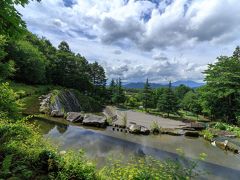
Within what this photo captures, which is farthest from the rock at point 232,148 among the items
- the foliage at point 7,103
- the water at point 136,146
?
the foliage at point 7,103

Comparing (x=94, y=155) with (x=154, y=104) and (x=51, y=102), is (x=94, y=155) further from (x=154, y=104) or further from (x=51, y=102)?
(x=154, y=104)

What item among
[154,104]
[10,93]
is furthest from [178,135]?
[154,104]

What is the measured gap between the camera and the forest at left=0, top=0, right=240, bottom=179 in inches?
273

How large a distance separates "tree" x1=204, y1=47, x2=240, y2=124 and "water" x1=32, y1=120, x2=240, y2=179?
57.7ft

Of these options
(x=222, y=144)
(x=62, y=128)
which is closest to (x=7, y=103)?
(x=62, y=128)

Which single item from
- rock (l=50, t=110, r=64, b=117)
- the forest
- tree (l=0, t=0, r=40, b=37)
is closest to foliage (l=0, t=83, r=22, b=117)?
the forest

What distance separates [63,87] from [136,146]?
142 feet

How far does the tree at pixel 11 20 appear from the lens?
6105 millimetres

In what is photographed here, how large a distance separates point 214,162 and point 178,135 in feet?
31.2

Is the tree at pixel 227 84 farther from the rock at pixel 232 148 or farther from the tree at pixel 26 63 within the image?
the tree at pixel 26 63

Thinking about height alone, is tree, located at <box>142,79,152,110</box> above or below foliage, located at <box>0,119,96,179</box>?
above

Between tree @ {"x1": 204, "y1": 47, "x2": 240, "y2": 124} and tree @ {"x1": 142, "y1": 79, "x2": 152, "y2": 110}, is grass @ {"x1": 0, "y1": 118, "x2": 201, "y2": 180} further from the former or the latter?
tree @ {"x1": 142, "y1": 79, "x2": 152, "y2": 110}

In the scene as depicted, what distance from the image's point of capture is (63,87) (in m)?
59.4

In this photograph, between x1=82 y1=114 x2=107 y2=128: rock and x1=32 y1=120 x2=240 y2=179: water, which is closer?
x1=32 y1=120 x2=240 y2=179: water
